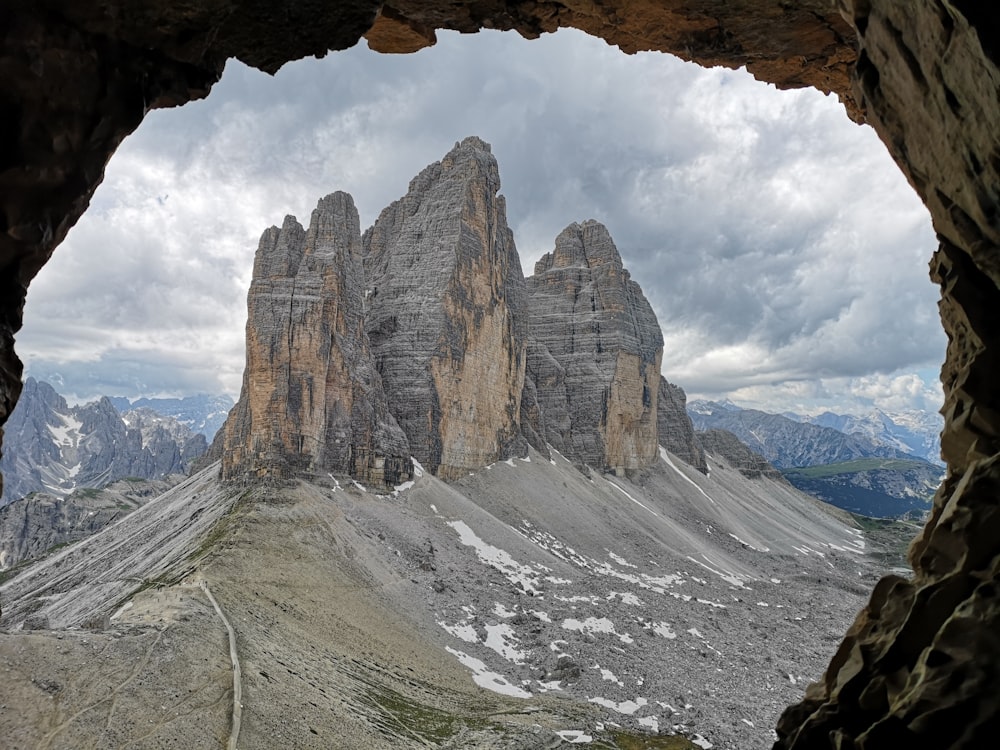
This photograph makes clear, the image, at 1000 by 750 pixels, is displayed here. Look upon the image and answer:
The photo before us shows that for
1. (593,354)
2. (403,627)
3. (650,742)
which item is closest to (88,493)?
Answer: (593,354)

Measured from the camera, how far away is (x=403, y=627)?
31.1 meters

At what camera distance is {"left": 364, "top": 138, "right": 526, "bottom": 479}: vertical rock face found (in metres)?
67.6

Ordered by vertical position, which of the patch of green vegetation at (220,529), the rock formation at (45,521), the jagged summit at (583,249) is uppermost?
the jagged summit at (583,249)

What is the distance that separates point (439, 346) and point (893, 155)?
6167 centimetres

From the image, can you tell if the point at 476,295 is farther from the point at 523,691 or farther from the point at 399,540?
the point at 523,691

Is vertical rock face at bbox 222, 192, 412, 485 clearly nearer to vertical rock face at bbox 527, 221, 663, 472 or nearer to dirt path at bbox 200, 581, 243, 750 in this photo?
dirt path at bbox 200, 581, 243, 750

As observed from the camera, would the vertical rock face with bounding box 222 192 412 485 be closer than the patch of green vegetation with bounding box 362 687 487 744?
No

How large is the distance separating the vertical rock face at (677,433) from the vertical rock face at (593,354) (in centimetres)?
1874

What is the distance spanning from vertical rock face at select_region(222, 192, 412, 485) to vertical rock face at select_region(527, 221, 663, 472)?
145 feet

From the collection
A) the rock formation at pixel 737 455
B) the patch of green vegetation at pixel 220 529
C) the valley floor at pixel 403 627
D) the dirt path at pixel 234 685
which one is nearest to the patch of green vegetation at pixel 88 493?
the valley floor at pixel 403 627

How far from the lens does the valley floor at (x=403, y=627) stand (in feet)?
51.8

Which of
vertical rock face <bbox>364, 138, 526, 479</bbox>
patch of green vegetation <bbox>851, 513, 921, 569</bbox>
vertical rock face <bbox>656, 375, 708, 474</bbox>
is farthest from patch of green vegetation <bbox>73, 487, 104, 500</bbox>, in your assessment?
patch of green vegetation <bbox>851, 513, 921, 569</bbox>

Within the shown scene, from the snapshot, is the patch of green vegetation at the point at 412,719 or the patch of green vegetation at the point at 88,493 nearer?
the patch of green vegetation at the point at 412,719

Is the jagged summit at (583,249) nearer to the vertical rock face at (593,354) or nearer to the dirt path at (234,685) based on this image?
the vertical rock face at (593,354)
